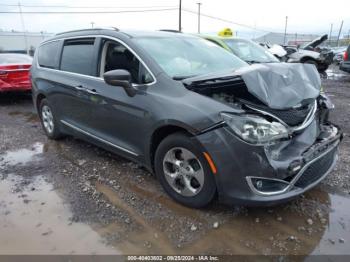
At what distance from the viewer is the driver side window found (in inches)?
135

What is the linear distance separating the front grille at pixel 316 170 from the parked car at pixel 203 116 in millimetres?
12

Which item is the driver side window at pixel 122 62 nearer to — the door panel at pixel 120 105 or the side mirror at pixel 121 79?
the door panel at pixel 120 105

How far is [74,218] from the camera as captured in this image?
3.14 meters

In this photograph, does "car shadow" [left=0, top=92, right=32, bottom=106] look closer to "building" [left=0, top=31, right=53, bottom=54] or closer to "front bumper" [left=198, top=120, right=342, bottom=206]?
"front bumper" [left=198, top=120, right=342, bottom=206]

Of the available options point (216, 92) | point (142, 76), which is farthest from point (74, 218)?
point (216, 92)

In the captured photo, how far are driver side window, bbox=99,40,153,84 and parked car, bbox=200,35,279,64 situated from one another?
13.8 feet

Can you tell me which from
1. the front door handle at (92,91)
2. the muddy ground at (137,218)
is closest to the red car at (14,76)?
the muddy ground at (137,218)

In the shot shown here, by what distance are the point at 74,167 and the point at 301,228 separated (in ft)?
9.63

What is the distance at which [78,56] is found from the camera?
4414mm

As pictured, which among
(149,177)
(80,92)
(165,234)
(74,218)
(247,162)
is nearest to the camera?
(247,162)

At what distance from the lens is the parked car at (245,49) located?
7570 millimetres

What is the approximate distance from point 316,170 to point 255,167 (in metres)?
0.72

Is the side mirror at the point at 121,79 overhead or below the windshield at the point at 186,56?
below

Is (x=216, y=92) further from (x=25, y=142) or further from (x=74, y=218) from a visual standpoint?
(x=25, y=142)
